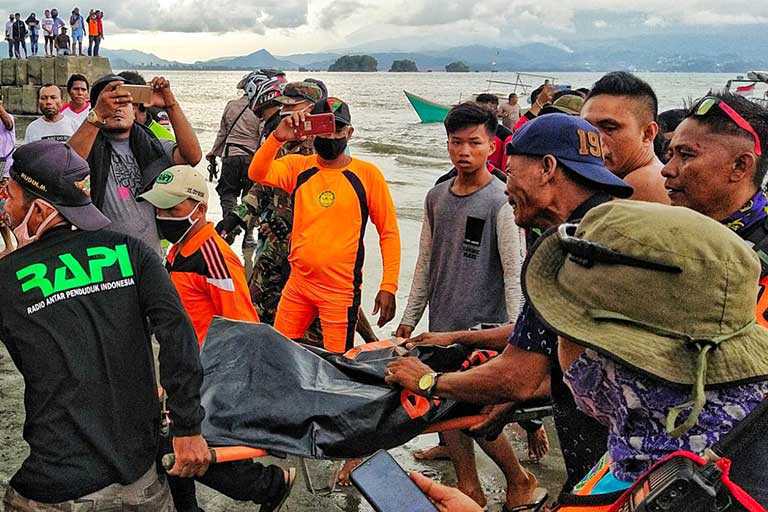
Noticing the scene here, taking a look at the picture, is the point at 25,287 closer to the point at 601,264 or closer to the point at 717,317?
the point at 601,264

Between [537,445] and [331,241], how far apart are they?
66.3 inches

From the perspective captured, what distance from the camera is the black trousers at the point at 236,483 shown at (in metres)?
3.01

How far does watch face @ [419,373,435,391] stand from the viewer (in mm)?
2490

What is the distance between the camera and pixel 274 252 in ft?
16.8

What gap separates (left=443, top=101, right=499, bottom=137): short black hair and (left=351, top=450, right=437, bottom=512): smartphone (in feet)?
8.82

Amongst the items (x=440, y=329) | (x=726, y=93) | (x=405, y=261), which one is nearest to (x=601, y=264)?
(x=726, y=93)

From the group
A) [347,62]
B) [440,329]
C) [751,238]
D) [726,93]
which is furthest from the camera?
[347,62]

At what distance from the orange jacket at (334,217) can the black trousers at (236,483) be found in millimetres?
1320

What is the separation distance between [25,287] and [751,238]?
94.7 inches

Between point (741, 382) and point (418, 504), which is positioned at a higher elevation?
point (741, 382)

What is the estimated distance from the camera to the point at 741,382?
4.00 feet

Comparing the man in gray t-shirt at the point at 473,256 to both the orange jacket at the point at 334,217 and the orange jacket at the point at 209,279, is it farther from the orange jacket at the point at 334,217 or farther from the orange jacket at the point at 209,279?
the orange jacket at the point at 209,279

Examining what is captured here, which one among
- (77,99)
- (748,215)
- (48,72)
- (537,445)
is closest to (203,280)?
(537,445)

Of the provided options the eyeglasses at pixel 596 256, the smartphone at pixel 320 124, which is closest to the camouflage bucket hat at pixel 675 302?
the eyeglasses at pixel 596 256
